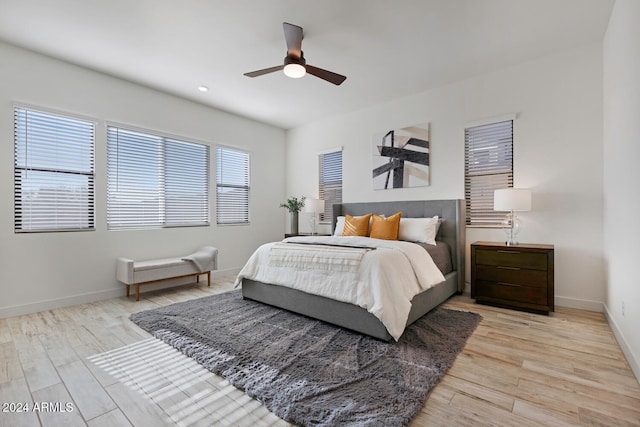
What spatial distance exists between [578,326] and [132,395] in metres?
3.68

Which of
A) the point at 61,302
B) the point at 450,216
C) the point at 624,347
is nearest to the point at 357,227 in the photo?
the point at 450,216

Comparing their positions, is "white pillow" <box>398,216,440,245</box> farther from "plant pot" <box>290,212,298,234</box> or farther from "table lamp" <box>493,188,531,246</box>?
"plant pot" <box>290,212,298,234</box>

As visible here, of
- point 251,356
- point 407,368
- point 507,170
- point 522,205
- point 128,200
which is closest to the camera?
point 407,368

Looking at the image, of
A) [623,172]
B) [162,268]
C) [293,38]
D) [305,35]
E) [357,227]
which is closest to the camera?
[623,172]

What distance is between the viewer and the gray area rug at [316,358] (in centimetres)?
161

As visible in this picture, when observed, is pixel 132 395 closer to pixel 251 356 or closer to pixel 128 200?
pixel 251 356

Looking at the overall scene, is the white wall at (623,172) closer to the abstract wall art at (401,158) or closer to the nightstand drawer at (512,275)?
the nightstand drawer at (512,275)

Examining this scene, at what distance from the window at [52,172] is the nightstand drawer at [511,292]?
4.81 meters

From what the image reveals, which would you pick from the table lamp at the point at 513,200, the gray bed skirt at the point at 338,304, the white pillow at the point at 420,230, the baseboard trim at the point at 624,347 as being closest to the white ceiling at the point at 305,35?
the table lamp at the point at 513,200

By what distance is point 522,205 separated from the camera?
10.5 ft

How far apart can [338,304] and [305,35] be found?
263cm

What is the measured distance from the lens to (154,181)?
4340mm

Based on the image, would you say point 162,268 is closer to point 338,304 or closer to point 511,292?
point 338,304

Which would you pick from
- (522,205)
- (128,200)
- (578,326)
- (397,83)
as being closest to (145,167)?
(128,200)
